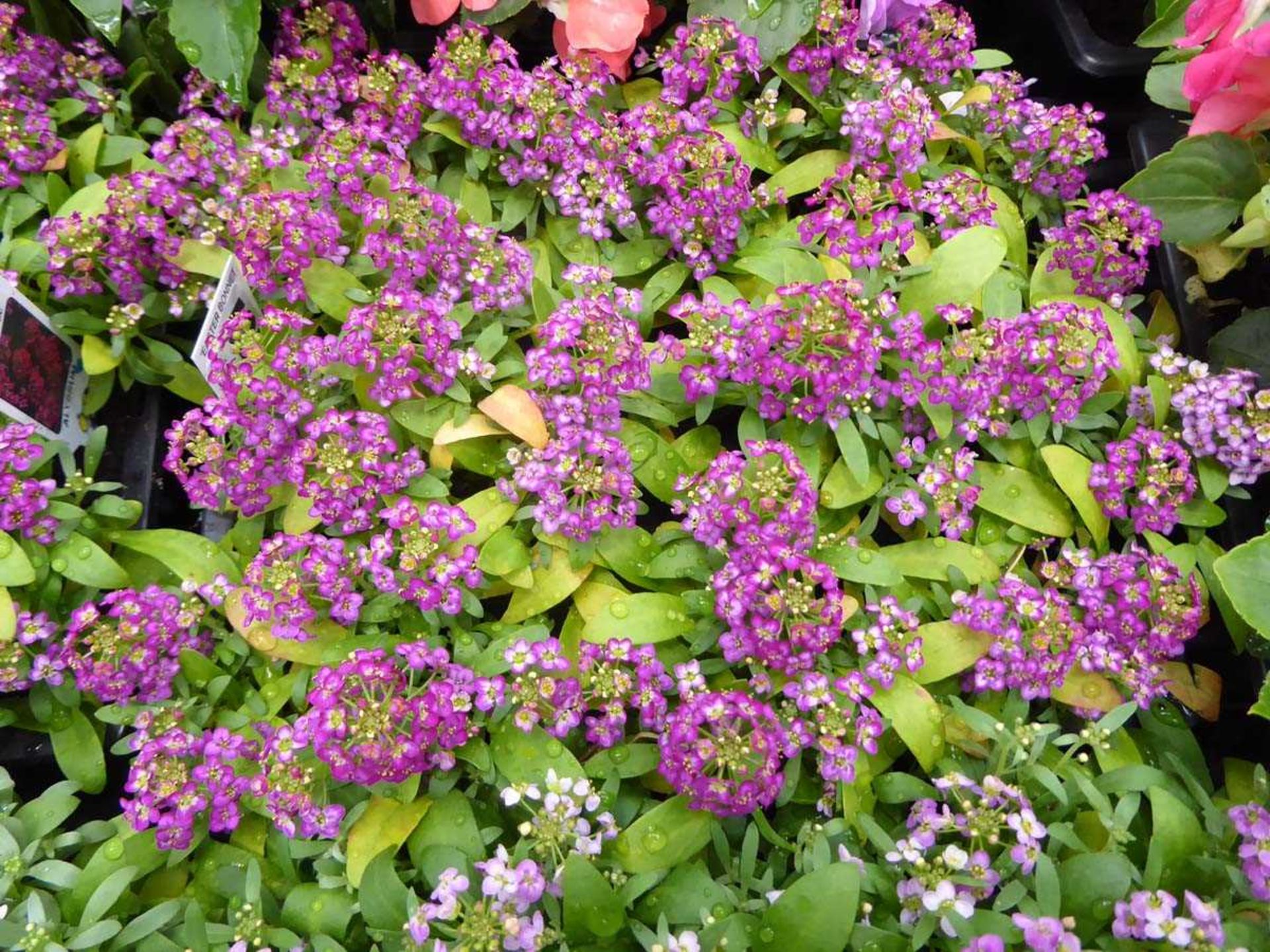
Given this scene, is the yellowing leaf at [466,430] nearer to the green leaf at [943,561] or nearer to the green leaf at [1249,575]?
the green leaf at [943,561]

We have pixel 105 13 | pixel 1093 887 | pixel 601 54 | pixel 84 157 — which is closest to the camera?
pixel 1093 887

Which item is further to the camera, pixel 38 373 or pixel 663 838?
pixel 38 373

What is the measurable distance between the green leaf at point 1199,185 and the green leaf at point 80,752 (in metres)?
2.08

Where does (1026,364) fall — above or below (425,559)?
above

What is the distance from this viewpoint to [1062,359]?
1.43 m

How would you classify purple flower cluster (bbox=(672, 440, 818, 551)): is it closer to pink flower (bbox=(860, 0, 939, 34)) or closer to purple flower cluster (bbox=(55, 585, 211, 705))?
purple flower cluster (bbox=(55, 585, 211, 705))

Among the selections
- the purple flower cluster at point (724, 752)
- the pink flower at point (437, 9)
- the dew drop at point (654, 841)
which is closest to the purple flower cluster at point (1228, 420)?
the purple flower cluster at point (724, 752)

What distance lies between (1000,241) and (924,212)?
0.25m

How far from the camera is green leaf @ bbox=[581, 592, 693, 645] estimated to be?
1372mm

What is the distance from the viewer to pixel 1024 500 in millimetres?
1516

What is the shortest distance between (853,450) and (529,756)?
71 cm

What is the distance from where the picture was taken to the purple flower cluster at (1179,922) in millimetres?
1068

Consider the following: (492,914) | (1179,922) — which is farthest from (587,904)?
(1179,922)

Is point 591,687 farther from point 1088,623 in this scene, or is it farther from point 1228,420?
point 1228,420
